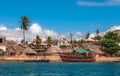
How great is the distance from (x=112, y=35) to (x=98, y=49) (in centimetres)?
1104

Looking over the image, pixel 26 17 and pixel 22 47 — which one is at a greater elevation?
pixel 26 17

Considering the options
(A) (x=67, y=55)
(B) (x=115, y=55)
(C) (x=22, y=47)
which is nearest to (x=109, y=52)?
(B) (x=115, y=55)

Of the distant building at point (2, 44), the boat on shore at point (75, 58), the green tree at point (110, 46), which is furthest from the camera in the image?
the green tree at point (110, 46)

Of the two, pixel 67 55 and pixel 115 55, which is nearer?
pixel 67 55

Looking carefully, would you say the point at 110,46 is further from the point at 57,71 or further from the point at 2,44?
the point at 57,71

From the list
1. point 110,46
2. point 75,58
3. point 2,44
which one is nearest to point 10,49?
point 2,44

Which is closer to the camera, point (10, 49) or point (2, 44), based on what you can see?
point (10, 49)

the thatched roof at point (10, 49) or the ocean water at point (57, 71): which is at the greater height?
the thatched roof at point (10, 49)

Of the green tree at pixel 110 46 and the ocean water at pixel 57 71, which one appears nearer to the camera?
the ocean water at pixel 57 71

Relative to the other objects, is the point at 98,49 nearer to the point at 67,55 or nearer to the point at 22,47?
the point at 67,55

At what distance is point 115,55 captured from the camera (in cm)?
16300

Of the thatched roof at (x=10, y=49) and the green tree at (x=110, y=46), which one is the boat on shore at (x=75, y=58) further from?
the thatched roof at (x=10, y=49)

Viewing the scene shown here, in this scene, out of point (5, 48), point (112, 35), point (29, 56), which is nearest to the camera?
point (29, 56)

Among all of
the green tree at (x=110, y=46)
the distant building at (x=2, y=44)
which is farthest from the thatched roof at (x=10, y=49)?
the green tree at (x=110, y=46)
